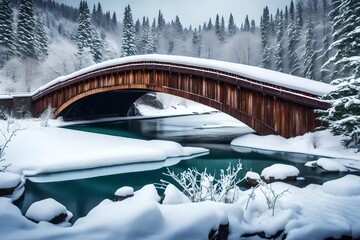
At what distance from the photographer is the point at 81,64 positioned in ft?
192

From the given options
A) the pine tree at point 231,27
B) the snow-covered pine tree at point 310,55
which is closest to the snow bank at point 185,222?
the snow-covered pine tree at point 310,55

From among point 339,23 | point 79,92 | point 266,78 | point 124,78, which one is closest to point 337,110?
point 266,78

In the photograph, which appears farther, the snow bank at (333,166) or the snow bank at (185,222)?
the snow bank at (333,166)

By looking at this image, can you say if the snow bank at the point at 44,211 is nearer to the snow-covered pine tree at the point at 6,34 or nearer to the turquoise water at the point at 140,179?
the turquoise water at the point at 140,179

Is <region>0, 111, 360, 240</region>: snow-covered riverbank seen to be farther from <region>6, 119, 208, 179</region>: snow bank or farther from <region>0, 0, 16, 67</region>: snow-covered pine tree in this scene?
<region>0, 0, 16, 67</region>: snow-covered pine tree

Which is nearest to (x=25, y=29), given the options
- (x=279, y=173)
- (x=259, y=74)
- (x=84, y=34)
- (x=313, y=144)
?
(x=84, y=34)

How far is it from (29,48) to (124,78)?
35.9m

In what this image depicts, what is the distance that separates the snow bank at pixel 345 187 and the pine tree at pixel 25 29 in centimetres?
5622

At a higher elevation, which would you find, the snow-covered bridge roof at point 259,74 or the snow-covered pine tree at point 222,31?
the snow-covered pine tree at point 222,31

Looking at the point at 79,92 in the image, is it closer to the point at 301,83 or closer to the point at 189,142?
the point at 189,142

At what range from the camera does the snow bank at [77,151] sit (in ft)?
39.8

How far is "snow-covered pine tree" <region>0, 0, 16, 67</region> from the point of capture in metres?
47.4

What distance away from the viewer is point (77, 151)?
1441 cm

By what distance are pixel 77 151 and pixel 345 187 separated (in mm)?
11859
